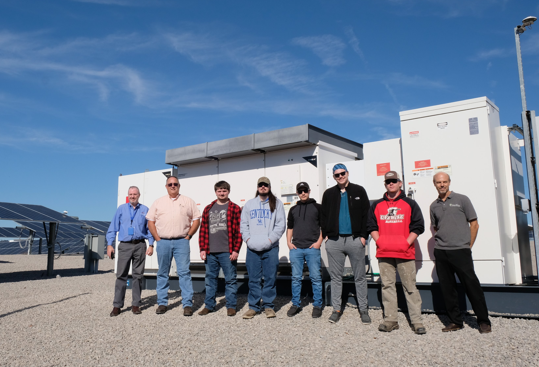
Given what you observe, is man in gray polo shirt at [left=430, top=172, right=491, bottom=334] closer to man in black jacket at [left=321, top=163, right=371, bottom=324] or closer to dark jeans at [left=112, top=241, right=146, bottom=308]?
man in black jacket at [left=321, top=163, right=371, bottom=324]

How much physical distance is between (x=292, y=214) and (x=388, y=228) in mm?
1350

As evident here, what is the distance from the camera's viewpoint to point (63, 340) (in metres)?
4.04

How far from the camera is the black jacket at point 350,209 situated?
4.57 meters

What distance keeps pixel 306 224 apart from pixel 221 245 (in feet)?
3.70

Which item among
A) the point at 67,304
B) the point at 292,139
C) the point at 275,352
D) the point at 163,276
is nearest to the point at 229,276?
the point at 163,276

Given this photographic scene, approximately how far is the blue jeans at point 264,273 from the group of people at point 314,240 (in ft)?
0.04

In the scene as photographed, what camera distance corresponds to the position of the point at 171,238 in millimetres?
5320

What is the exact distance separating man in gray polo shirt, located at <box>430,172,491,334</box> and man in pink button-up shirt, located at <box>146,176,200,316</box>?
305cm

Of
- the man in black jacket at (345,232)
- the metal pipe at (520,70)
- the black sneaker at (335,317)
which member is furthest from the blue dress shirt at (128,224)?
the metal pipe at (520,70)

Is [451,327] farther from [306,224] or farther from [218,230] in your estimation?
[218,230]

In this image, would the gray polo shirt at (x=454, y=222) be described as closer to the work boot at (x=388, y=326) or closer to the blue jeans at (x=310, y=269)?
the work boot at (x=388, y=326)

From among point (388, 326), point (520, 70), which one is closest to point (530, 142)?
point (520, 70)

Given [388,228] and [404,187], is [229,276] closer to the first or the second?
[388,228]

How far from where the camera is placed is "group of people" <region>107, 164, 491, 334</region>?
4.16m
